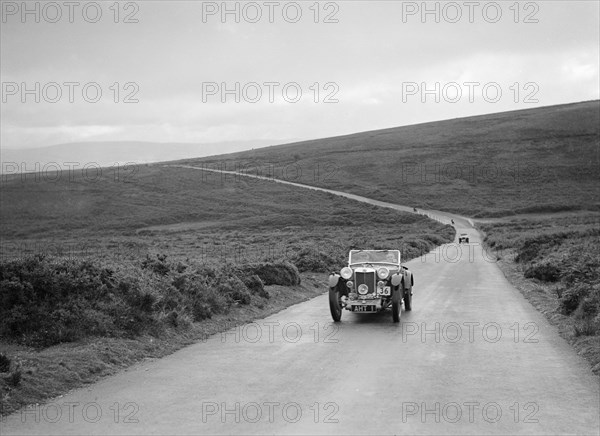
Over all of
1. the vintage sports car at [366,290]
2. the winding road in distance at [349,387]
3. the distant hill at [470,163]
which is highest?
the distant hill at [470,163]

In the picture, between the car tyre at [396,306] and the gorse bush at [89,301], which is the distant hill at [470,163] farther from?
the gorse bush at [89,301]

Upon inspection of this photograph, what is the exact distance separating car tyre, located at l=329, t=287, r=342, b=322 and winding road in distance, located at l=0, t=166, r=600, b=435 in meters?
0.38

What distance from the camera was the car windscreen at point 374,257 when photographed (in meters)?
19.6

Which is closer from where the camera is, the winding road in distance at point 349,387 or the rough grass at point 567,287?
the winding road in distance at point 349,387

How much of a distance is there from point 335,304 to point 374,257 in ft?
10.1

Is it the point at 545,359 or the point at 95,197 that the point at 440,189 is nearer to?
the point at 95,197

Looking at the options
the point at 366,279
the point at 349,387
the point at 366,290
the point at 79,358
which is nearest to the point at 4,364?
the point at 79,358

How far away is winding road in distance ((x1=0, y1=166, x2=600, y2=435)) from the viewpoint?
835cm

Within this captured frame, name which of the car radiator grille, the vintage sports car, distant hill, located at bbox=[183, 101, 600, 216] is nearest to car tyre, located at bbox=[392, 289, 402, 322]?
the vintage sports car

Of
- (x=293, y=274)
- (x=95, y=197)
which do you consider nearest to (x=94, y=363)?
(x=293, y=274)

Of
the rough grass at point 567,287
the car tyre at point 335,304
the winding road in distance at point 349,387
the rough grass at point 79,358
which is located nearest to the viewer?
the winding road in distance at point 349,387

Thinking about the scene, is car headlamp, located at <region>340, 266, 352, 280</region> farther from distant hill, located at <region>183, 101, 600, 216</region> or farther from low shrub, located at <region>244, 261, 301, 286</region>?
distant hill, located at <region>183, 101, 600, 216</region>

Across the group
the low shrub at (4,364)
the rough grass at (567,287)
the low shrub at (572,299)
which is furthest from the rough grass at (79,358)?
the low shrub at (572,299)

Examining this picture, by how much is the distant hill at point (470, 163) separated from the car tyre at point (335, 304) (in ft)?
301
